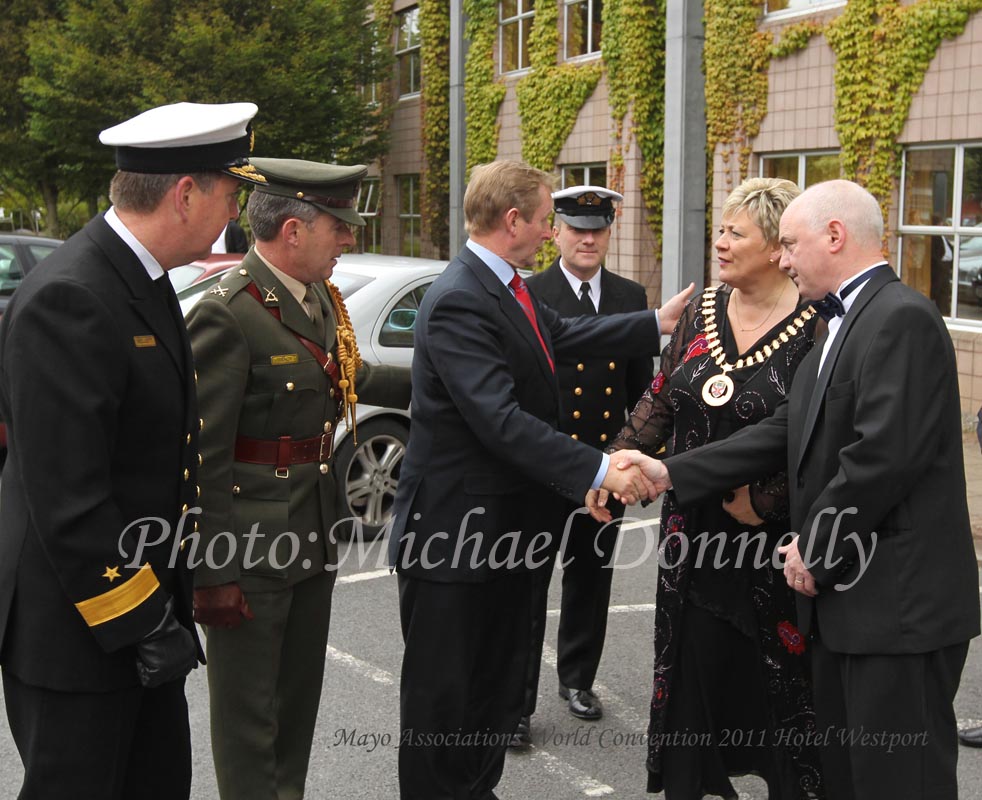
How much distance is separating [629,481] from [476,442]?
528mm

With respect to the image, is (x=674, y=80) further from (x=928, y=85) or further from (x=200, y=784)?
(x=200, y=784)

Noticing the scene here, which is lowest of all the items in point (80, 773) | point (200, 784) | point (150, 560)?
point (200, 784)

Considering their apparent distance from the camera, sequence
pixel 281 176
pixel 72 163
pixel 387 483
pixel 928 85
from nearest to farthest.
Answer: pixel 281 176 < pixel 387 483 < pixel 928 85 < pixel 72 163

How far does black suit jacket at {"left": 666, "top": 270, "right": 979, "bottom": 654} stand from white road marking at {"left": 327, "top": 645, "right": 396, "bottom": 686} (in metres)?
2.61

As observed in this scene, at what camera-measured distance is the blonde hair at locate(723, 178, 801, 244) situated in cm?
374

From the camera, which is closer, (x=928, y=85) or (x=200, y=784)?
(x=200, y=784)

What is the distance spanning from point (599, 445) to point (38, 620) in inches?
122

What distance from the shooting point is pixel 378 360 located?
25.0 feet

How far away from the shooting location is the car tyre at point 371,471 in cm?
752

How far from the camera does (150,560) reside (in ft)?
9.10

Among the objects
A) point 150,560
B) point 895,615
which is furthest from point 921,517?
point 150,560

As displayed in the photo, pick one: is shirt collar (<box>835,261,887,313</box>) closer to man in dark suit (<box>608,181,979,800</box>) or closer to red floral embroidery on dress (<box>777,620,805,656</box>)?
man in dark suit (<box>608,181,979,800</box>)

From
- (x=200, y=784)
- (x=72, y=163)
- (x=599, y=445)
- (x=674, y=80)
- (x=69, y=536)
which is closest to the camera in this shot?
(x=69, y=536)

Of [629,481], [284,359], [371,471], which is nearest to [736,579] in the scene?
[629,481]
